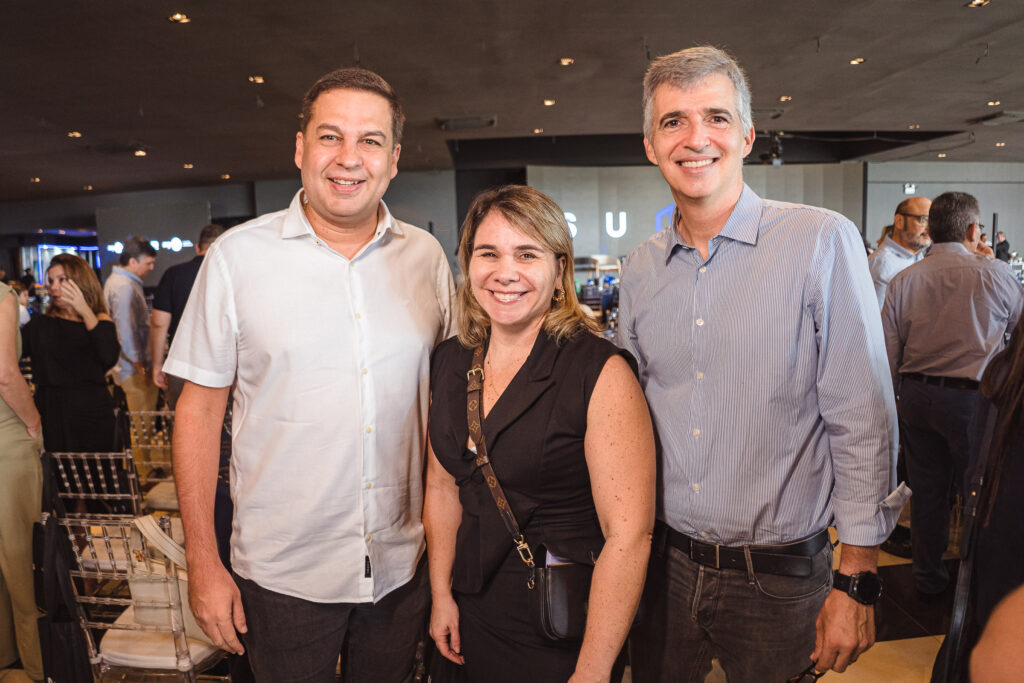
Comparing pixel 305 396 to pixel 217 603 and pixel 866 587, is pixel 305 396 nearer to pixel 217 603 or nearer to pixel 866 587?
pixel 217 603

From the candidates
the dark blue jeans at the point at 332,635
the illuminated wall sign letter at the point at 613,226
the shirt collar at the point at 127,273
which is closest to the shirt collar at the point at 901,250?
the dark blue jeans at the point at 332,635

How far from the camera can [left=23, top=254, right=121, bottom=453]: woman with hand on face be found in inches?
146

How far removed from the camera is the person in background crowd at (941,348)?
311cm

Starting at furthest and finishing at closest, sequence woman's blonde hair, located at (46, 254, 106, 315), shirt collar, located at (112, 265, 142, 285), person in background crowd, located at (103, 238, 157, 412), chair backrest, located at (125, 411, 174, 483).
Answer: shirt collar, located at (112, 265, 142, 285), person in background crowd, located at (103, 238, 157, 412), woman's blonde hair, located at (46, 254, 106, 315), chair backrest, located at (125, 411, 174, 483)

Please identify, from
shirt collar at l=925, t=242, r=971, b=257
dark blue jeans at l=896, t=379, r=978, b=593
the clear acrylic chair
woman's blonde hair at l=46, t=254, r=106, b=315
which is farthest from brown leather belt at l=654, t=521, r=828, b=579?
woman's blonde hair at l=46, t=254, r=106, b=315

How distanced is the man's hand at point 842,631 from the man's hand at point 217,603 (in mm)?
1279

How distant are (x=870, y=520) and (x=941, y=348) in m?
2.35

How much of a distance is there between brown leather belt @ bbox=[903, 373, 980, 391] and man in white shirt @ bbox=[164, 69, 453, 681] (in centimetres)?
283

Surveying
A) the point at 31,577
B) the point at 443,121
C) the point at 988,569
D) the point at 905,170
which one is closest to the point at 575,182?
the point at 443,121

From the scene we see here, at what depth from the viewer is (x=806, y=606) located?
55.2 inches

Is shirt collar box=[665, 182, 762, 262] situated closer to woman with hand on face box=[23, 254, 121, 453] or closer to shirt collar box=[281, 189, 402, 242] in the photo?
shirt collar box=[281, 189, 402, 242]

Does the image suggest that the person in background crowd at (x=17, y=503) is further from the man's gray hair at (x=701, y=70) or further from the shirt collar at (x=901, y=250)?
the shirt collar at (x=901, y=250)

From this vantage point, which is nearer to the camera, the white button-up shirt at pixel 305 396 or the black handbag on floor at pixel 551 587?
the black handbag on floor at pixel 551 587

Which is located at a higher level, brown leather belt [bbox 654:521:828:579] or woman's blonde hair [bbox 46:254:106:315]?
woman's blonde hair [bbox 46:254:106:315]
